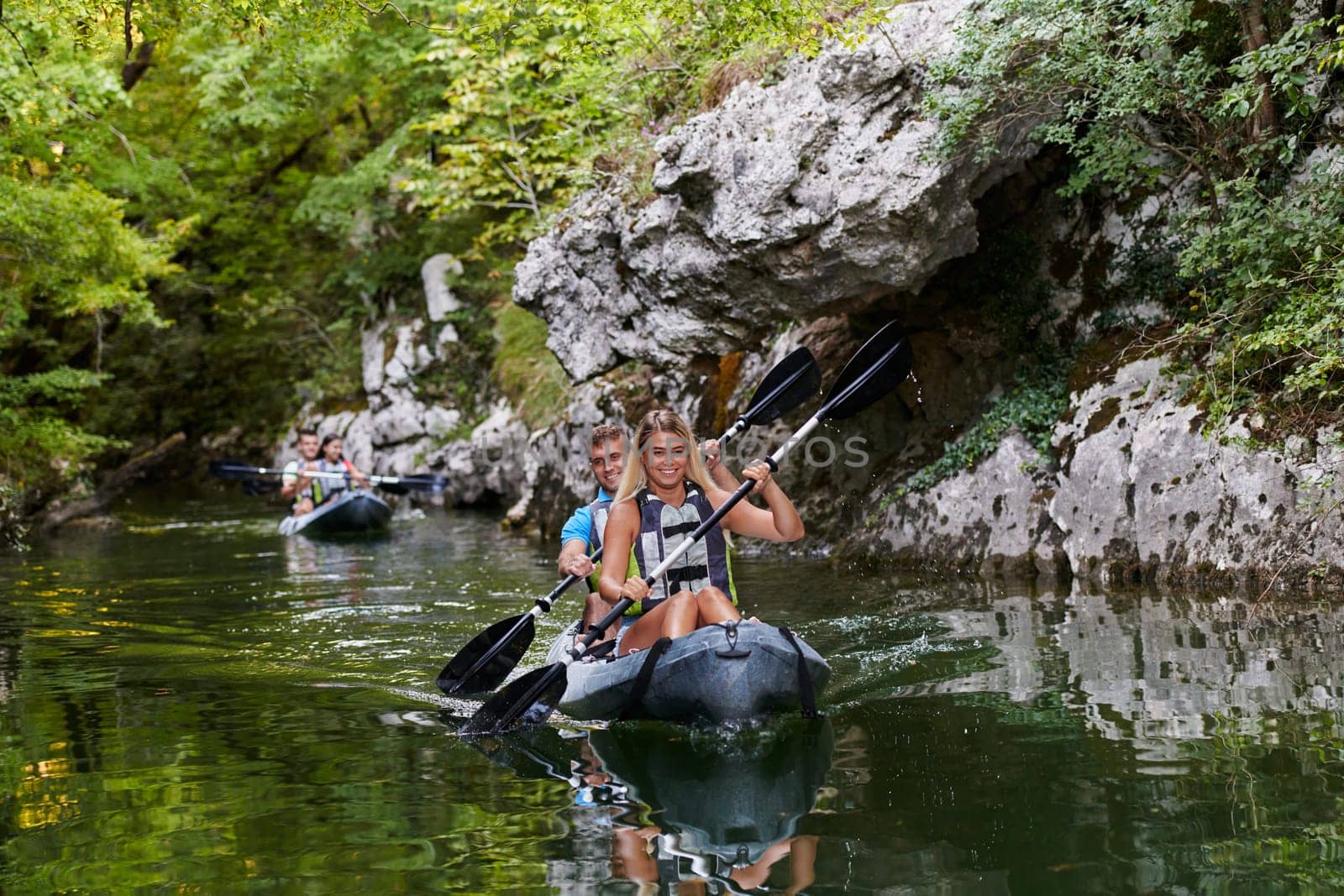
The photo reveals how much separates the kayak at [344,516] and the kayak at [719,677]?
32.3 ft

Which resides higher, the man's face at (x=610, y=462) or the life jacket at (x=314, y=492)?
the life jacket at (x=314, y=492)

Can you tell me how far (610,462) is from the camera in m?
6.59

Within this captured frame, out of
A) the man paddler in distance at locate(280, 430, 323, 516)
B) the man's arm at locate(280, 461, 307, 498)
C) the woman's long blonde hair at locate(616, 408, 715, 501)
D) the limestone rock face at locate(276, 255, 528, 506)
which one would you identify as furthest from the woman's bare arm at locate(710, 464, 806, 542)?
the limestone rock face at locate(276, 255, 528, 506)

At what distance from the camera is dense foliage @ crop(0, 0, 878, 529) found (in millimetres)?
9039

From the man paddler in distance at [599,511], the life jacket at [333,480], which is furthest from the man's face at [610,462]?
the life jacket at [333,480]

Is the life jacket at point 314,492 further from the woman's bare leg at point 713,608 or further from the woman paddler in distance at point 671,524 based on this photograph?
the woman's bare leg at point 713,608

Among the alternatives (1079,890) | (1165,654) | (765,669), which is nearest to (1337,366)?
(1165,654)

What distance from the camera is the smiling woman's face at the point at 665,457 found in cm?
553

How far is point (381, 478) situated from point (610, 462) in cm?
969

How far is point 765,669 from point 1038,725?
1.09 metres

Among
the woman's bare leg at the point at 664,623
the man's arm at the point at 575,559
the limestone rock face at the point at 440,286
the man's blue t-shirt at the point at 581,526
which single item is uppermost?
the limestone rock face at the point at 440,286

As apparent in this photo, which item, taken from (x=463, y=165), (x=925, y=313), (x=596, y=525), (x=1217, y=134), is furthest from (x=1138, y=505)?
(x=463, y=165)

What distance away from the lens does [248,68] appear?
1948 cm

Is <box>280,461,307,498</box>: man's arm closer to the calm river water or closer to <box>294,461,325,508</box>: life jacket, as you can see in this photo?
<box>294,461,325,508</box>: life jacket
